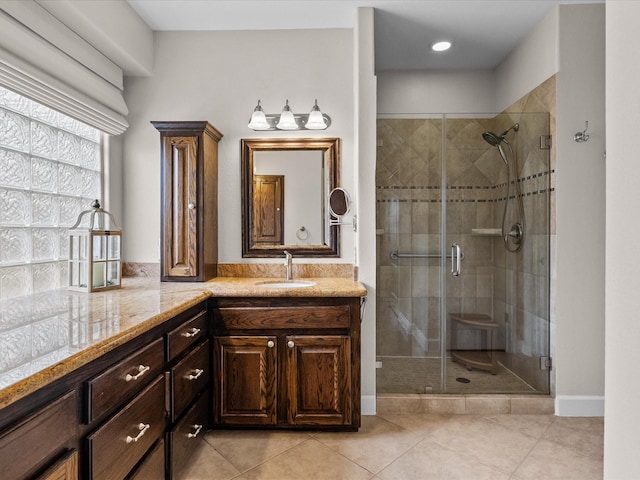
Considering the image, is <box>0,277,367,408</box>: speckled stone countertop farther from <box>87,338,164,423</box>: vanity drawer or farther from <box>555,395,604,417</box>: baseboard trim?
<box>555,395,604,417</box>: baseboard trim

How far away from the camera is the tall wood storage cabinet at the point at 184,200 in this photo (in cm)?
246

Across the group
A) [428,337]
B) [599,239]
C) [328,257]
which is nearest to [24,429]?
[328,257]

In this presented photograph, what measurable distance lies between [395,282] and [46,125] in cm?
233

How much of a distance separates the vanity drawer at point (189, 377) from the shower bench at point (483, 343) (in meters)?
1.74

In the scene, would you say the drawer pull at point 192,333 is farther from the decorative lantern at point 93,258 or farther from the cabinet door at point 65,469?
the cabinet door at point 65,469

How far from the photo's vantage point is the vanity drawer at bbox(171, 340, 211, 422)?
169 centimetres

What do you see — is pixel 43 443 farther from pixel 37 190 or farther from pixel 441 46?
pixel 441 46

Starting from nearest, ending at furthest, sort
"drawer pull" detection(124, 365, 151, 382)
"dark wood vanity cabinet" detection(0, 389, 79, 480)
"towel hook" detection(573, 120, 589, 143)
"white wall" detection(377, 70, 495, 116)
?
1. "dark wood vanity cabinet" detection(0, 389, 79, 480)
2. "drawer pull" detection(124, 365, 151, 382)
3. "towel hook" detection(573, 120, 589, 143)
4. "white wall" detection(377, 70, 495, 116)

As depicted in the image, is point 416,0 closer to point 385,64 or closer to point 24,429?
point 385,64

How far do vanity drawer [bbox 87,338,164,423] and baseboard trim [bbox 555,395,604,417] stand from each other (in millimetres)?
2432

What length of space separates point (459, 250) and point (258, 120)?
5.44ft

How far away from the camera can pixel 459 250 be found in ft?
8.91

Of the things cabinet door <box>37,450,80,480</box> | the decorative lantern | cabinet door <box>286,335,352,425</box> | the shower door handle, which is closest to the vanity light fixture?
the decorative lantern

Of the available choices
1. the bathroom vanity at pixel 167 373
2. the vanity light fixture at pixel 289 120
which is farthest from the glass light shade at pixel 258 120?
the bathroom vanity at pixel 167 373
